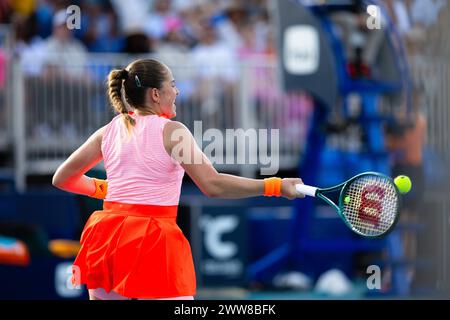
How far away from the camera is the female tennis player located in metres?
4.55

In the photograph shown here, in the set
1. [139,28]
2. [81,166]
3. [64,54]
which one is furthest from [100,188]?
[139,28]

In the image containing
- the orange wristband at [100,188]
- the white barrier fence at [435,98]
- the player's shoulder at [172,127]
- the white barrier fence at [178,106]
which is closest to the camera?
the player's shoulder at [172,127]

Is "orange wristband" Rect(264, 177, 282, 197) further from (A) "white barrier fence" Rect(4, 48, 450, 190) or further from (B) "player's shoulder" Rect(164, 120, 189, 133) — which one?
(A) "white barrier fence" Rect(4, 48, 450, 190)

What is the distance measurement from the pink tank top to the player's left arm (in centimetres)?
8

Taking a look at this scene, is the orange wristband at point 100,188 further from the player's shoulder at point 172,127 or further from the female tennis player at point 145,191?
the player's shoulder at point 172,127

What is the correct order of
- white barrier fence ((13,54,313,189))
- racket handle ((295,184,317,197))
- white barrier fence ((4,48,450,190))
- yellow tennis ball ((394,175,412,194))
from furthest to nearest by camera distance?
white barrier fence ((13,54,313,189)), white barrier fence ((4,48,450,190)), yellow tennis ball ((394,175,412,194)), racket handle ((295,184,317,197))

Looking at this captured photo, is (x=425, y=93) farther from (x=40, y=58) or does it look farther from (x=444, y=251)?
(x=40, y=58)

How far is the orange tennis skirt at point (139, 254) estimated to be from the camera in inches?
181

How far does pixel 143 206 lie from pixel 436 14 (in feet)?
15.6

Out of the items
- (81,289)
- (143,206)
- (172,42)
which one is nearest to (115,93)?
(143,206)

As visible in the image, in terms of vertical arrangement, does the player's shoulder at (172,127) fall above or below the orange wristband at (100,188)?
above

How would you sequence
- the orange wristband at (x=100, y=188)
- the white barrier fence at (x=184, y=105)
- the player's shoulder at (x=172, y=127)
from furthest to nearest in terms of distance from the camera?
the white barrier fence at (x=184, y=105) → the orange wristband at (x=100, y=188) → the player's shoulder at (x=172, y=127)

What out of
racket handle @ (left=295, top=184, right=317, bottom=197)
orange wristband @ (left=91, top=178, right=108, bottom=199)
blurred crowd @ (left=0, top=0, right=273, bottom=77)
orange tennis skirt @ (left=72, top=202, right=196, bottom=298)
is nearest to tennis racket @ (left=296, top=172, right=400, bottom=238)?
racket handle @ (left=295, top=184, right=317, bottom=197)

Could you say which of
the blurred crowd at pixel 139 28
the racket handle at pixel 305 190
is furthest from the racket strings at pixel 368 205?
the blurred crowd at pixel 139 28
